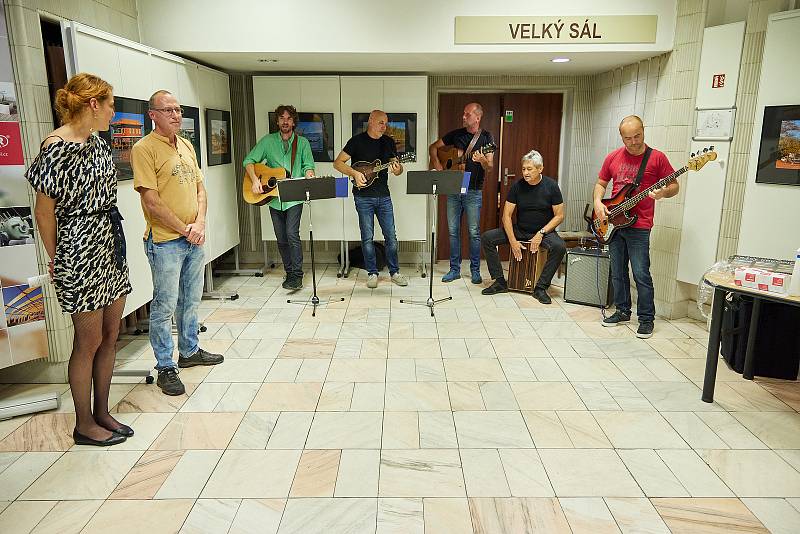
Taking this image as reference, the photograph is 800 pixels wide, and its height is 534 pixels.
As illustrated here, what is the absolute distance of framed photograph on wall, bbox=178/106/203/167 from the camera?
493 centimetres

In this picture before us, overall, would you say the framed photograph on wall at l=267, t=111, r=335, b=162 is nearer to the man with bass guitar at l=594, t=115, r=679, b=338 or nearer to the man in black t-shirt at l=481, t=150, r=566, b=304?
the man in black t-shirt at l=481, t=150, r=566, b=304

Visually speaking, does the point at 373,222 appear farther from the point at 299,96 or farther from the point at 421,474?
the point at 421,474

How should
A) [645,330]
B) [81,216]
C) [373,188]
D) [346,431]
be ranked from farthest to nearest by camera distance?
[373,188] → [645,330] → [346,431] → [81,216]

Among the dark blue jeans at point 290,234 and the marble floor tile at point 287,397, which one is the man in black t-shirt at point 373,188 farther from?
the marble floor tile at point 287,397

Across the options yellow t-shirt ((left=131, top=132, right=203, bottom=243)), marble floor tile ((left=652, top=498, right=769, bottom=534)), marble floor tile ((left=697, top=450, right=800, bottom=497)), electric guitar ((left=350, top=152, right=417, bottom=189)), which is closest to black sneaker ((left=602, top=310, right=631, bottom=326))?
marble floor tile ((left=697, top=450, right=800, bottom=497))

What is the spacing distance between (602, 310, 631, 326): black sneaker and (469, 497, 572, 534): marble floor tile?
261 centimetres

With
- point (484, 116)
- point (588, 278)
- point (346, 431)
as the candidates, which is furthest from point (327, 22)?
point (346, 431)

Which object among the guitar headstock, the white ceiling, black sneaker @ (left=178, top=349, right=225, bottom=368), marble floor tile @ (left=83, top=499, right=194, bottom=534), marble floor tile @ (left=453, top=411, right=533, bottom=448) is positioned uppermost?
the white ceiling

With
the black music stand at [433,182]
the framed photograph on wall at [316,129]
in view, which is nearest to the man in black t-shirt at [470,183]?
the black music stand at [433,182]

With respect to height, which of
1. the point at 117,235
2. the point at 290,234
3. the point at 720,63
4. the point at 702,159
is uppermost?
the point at 720,63

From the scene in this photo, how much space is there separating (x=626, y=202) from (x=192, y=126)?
12.3 ft

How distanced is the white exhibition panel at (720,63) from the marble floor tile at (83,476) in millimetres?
4732

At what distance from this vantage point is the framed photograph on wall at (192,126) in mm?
4930

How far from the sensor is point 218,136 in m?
5.77
